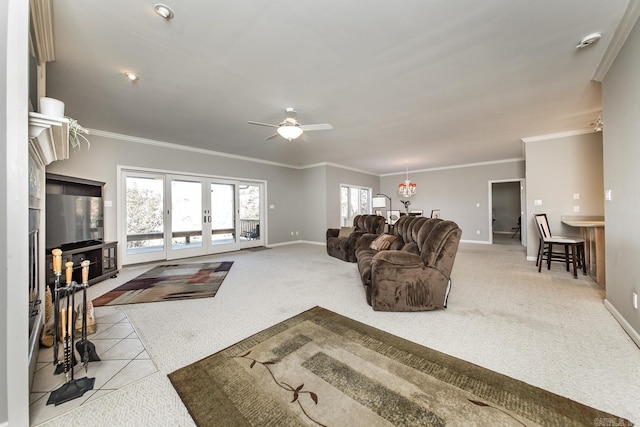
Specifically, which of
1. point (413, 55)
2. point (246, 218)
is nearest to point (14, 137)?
point (413, 55)

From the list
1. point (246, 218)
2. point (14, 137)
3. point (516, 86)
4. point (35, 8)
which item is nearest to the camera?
point (14, 137)

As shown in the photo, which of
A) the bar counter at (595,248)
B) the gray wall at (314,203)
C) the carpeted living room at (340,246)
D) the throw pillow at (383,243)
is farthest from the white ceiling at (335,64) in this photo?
the gray wall at (314,203)

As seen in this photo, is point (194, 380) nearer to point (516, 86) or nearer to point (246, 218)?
point (516, 86)

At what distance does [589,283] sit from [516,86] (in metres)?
2.90

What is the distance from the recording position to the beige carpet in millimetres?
1400

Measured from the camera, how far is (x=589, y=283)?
11.0 ft

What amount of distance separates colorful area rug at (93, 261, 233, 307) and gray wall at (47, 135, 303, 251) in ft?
4.82

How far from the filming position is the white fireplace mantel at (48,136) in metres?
1.39

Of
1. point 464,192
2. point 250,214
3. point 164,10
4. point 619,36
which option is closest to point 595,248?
point 619,36

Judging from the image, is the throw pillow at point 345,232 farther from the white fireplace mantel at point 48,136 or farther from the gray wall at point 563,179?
the white fireplace mantel at point 48,136

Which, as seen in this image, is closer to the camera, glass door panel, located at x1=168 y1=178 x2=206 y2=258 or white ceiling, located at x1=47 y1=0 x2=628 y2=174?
white ceiling, located at x1=47 y1=0 x2=628 y2=174

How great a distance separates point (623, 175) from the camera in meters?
2.11

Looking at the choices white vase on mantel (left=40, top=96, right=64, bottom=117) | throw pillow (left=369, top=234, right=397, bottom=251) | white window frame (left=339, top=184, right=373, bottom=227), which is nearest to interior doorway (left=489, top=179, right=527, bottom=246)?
white window frame (left=339, top=184, right=373, bottom=227)

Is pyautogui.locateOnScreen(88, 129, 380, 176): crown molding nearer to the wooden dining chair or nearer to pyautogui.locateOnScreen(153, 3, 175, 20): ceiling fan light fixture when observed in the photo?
pyautogui.locateOnScreen(153, 3, 175, 20): ceiling fan light fixture
